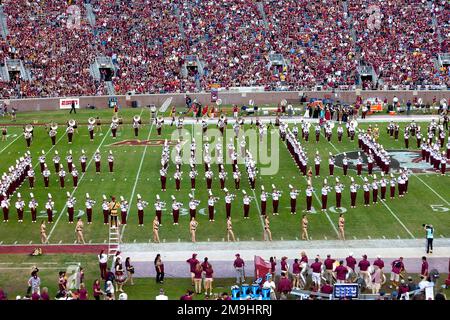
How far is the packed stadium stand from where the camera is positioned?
46.2 meters

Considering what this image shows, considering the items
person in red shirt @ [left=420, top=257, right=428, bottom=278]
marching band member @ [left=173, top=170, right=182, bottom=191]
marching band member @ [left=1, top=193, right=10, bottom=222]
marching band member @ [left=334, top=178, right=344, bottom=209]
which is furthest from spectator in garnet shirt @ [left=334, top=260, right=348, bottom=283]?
marching band member @ [left=1, top=193, right=10, bottom=222]

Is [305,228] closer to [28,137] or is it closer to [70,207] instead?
[70,207]

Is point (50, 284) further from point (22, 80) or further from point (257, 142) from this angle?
point (22, 80)

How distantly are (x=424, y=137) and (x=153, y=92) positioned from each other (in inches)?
683

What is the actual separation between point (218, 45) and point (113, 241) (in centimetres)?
3071

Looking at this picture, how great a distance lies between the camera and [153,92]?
45.4 m

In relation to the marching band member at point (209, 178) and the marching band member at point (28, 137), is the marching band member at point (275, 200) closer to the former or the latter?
the marching band member at point (209, 178)

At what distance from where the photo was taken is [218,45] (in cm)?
4991

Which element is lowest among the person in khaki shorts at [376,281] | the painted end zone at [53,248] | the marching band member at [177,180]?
the person in khaki shorts at [376,281]

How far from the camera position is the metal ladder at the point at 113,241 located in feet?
65.1

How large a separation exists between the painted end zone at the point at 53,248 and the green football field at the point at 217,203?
0.45 meters

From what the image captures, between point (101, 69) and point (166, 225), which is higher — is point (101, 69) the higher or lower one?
the higher one

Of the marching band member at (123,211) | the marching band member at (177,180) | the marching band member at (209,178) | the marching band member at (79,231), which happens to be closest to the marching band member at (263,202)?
the marching band member at (209,178)
